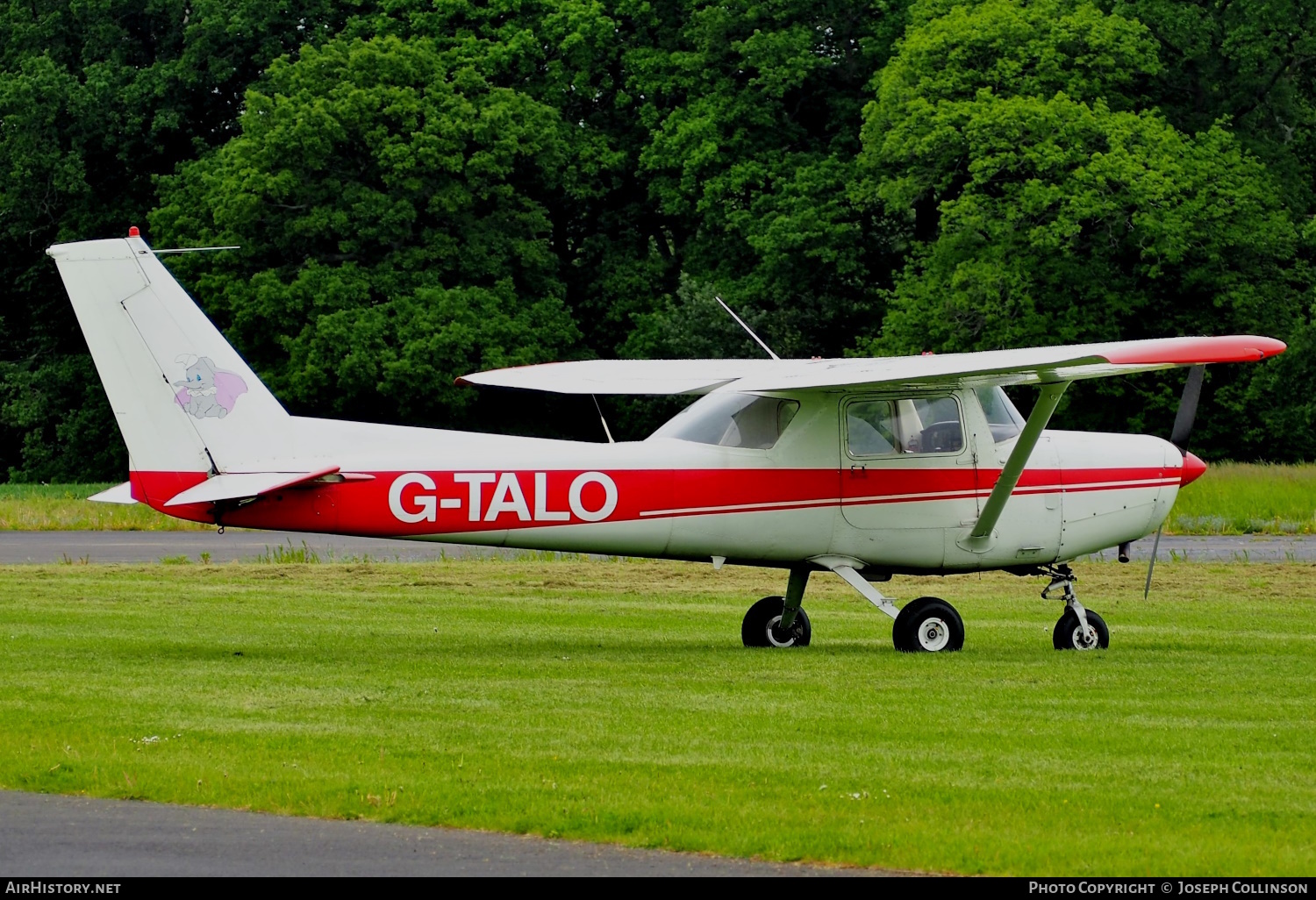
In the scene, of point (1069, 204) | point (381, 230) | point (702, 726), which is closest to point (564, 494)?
point (702, 726)

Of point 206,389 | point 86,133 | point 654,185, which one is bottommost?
point 206,389

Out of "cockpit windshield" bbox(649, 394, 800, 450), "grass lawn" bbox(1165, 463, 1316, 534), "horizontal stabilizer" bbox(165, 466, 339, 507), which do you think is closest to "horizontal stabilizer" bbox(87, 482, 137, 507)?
"horizontal stabilizer" bbox(165, 466, 339, 507)

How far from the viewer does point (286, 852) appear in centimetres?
769

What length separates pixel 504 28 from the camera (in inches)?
2115

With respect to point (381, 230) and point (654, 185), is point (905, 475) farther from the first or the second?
point (654, 185)

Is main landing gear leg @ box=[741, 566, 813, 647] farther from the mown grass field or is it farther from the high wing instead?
the mown grass field

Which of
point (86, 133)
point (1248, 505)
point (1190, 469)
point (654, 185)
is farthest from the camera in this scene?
point (86, 133)

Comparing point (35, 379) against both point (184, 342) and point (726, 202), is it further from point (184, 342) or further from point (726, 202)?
point (184, 342)

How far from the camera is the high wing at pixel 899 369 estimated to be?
44.6 ft

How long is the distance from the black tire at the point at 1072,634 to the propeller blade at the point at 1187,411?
1825 mm

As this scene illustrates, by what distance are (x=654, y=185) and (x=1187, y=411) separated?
37479 mm

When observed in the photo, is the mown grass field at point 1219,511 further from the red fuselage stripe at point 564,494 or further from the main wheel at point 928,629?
the main wheel at point 928,629

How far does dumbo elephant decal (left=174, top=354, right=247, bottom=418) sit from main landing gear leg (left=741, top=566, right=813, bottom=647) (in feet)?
15.9
